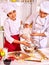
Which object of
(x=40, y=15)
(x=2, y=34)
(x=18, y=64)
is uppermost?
(x=40, y=15)

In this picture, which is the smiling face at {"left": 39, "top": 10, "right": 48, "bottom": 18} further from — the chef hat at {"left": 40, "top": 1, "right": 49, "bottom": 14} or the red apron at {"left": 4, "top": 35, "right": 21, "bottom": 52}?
the red apron at {"left": 4, "top": 35, "right": 21, "bottom": 52}

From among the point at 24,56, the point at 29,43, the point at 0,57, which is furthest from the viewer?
the point at 29,43

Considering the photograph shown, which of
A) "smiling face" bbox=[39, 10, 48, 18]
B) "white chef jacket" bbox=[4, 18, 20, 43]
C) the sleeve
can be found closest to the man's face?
"smiling face" bbox=[39, 10, 48, 18]

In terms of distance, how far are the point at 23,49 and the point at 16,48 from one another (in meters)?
0.07

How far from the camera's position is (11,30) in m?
1.76

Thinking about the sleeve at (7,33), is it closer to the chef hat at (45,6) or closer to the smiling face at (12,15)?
the smiling face at (12,15)

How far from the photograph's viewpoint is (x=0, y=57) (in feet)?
4.99

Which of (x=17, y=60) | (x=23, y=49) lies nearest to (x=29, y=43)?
(x=23, y=49)

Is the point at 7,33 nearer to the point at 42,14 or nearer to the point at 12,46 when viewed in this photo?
the point at 12,46

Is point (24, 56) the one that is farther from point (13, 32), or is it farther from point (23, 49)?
point (13, 32)

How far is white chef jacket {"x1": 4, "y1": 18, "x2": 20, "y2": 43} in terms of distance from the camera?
1.75 metres

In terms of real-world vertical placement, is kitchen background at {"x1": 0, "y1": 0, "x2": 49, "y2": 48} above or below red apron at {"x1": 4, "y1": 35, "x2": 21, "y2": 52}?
above

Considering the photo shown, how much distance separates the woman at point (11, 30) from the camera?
1740 mm

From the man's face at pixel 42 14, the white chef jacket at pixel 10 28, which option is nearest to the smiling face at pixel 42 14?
the man's face at pixel 42 14
